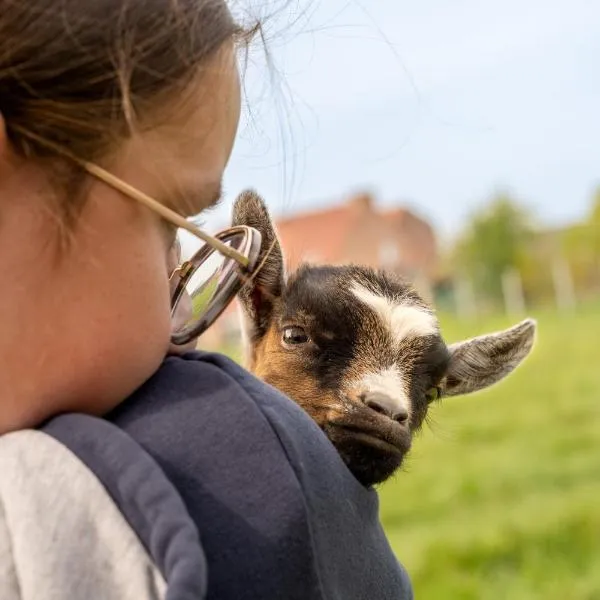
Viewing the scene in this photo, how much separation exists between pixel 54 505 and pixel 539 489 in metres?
6.45

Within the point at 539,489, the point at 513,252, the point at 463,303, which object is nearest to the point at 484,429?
the point at 539,489

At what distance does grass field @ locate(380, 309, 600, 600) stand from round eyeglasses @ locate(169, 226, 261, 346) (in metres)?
0.89

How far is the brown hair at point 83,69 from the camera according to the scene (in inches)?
39.9

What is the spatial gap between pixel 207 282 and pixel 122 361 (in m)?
0.30

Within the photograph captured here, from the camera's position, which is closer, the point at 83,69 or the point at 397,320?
the point at 83,69

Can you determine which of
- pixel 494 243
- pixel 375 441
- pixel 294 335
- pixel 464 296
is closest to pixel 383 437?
pixel 375 441

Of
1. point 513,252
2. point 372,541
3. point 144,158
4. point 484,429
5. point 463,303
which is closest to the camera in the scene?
point 144,158

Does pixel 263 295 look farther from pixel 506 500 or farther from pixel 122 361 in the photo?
pixel 506 500

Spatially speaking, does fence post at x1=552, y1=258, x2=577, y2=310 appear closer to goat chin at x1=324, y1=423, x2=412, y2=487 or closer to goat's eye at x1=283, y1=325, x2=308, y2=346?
goat's eye at x1=283, y1=325, x2=308, y2=346

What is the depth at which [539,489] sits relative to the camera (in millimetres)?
7145

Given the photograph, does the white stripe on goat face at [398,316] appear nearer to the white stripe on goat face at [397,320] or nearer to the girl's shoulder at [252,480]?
the white stripe on goat face at [397,320]

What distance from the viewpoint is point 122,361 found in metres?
1.09

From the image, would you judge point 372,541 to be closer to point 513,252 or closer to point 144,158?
point 144,158

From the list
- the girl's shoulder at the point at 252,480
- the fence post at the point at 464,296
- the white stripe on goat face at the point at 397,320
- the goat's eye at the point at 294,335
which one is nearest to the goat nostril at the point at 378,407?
the white stripe on goat face at the point at 397,320
